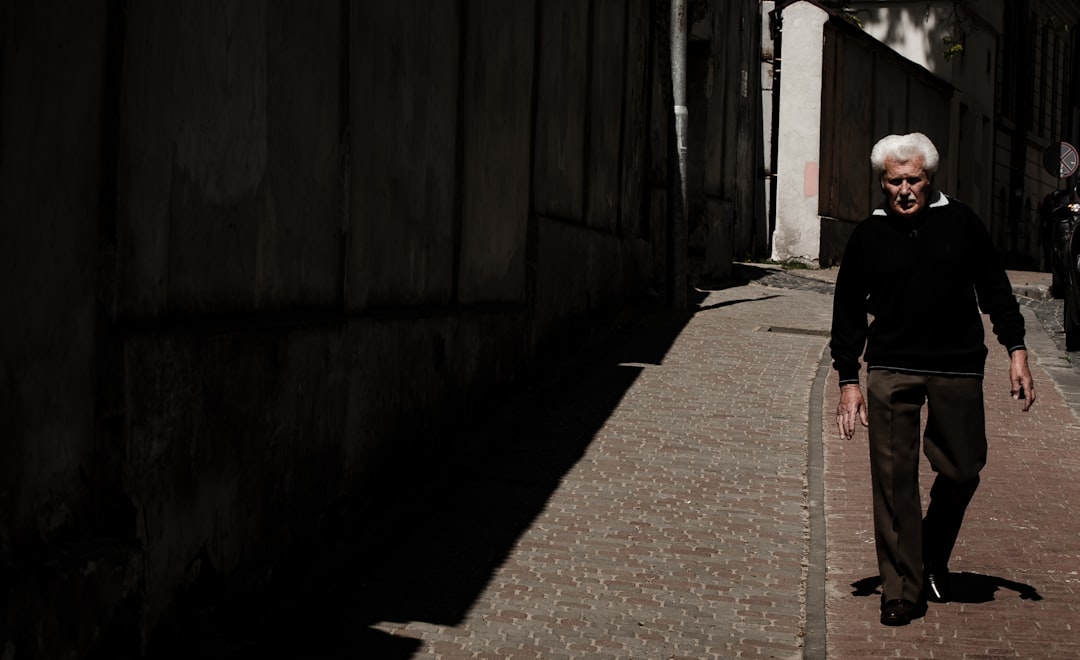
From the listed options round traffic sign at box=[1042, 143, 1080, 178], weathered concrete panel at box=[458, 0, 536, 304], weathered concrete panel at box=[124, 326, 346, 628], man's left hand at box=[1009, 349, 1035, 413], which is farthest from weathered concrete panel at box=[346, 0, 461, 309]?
round traffic sign at box=[1042, 143, 1080, 178]

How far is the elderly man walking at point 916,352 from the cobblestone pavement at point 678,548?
1.24 ft

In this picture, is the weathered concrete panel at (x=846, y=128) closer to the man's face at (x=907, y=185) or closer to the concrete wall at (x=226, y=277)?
the concrete wall at (x=226, y=277)

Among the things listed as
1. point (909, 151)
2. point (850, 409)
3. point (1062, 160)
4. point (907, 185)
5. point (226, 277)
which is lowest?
point (850, 409)

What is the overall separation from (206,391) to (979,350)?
2889 millimetres

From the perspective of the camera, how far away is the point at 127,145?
16.0 feet

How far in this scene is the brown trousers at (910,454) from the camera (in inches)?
240

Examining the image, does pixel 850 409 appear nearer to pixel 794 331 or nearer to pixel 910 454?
pixel 910 454

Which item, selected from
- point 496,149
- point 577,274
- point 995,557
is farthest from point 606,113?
point 995,557

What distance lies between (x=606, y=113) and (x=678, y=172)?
87.5 inches

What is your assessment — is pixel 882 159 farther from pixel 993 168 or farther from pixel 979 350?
pixel 993 168

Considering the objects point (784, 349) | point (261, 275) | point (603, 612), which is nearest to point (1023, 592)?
point (603, 612)

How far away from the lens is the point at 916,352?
6113mm

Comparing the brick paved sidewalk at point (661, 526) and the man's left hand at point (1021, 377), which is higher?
the man's left hand at point (1021, 377)

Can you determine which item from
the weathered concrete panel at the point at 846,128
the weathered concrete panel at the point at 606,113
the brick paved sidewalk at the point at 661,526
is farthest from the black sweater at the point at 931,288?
the weathered concrete panel at the point at 846,128
